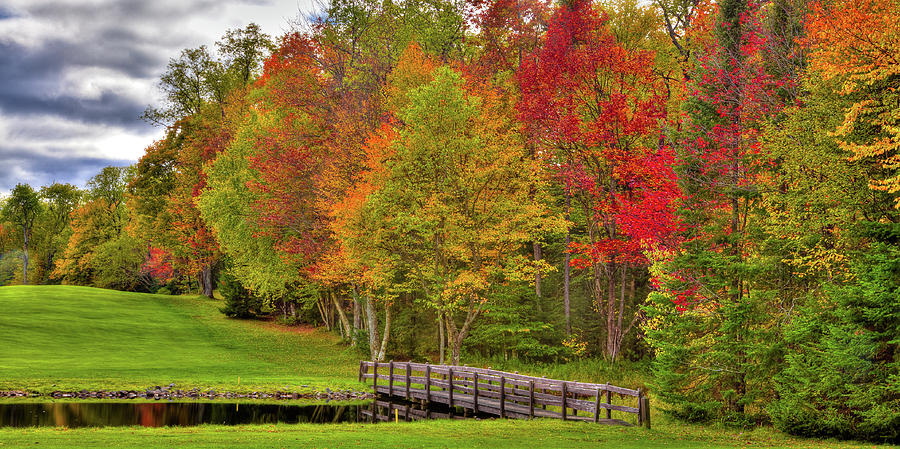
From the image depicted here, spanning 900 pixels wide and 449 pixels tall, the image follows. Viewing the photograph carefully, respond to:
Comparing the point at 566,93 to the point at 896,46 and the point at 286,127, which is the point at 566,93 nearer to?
the point at 896,46

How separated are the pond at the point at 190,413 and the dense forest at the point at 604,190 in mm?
5909

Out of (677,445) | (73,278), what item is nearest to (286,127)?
(677,445)

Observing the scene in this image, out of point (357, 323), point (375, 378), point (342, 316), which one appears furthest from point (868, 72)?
point (342, 316)

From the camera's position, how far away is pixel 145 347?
131 feet

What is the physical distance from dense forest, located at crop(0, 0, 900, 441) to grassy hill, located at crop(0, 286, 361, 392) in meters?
3.87

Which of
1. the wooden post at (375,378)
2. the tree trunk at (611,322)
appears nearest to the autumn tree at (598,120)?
the tree trunk at (611,322)

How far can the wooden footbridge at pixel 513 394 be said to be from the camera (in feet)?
61.7

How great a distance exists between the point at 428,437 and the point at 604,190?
1857 centimetres

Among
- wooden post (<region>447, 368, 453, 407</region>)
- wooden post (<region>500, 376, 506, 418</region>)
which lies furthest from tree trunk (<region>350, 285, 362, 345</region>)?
wooden post (<region>500, 376, 506, 418</region>)

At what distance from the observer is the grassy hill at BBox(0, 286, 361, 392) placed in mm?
29547

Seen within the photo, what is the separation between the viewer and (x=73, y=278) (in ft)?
247

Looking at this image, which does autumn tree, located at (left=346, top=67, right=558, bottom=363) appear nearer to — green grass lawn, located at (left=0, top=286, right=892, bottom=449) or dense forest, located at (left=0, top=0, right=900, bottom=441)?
dense forest, located at (left=0, top=0, right=900, bottom=441)

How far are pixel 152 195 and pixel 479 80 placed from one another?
42833 mm

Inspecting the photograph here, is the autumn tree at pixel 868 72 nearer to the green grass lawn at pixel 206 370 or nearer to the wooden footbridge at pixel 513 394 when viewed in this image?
the green grass lawn at pixel 206 370
